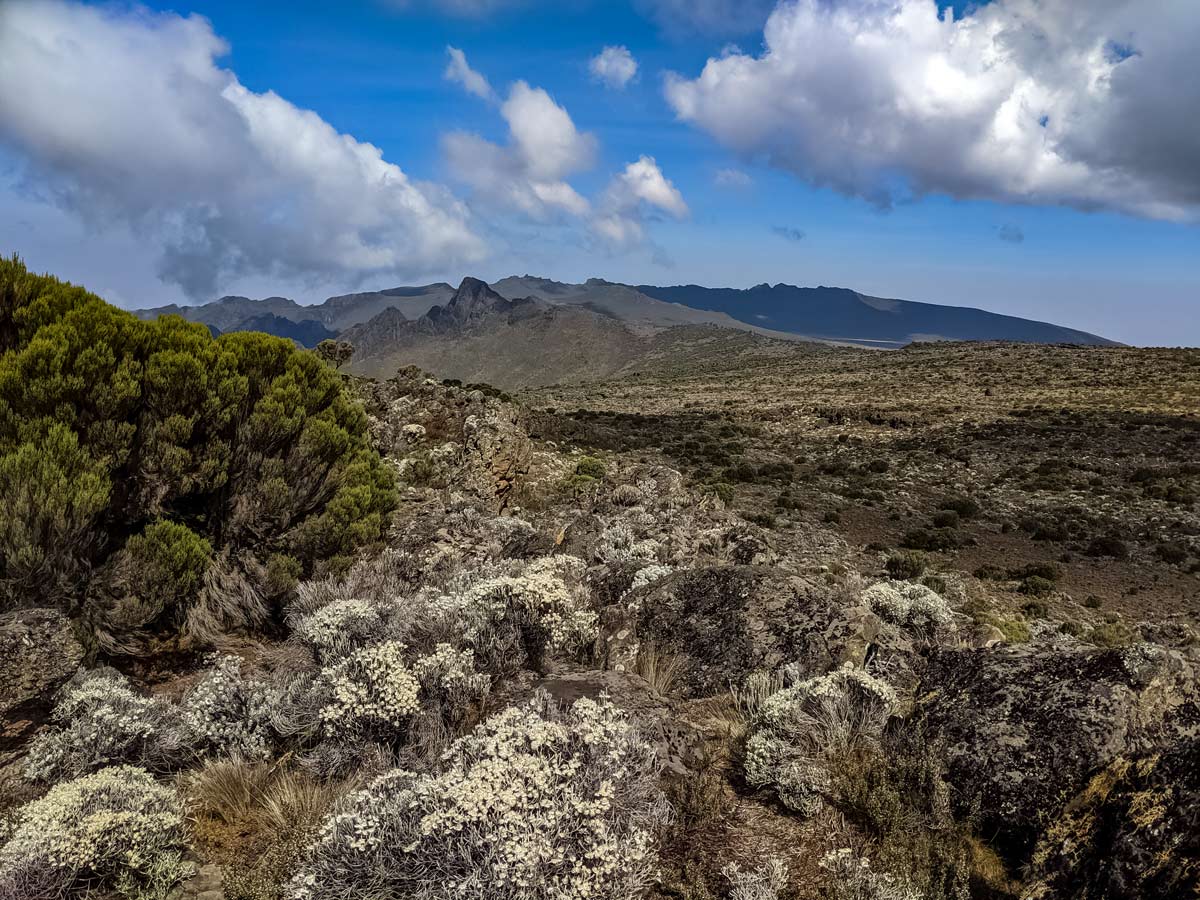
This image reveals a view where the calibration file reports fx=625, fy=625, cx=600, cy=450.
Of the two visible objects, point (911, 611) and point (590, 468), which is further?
point (590, 468)

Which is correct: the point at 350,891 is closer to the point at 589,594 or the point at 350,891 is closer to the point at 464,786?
the point at 464,786

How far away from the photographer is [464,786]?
11.2 feet

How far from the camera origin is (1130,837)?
2830mm

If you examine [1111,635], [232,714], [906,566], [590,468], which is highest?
[232,714]

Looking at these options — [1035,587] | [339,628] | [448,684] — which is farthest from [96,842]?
[1035,587]

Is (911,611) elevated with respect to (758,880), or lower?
lower

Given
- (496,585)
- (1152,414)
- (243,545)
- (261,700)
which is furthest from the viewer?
(1152,414)

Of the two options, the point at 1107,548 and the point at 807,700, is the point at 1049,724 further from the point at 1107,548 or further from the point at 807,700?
the point at 1107,548

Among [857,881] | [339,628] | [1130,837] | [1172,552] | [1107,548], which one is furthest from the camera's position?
[1107,548]

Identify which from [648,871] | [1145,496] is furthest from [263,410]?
[1145,496]

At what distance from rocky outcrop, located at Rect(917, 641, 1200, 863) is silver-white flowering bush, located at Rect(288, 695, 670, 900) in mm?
1892

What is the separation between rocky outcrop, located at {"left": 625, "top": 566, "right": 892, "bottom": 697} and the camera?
5781mm

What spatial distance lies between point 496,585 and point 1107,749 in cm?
480

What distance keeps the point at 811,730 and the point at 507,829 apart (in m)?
2.22
